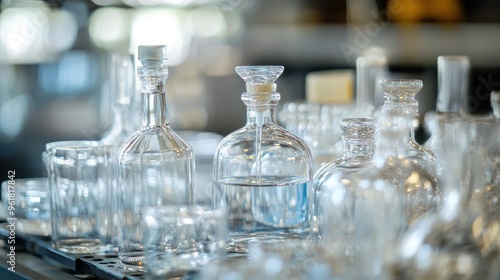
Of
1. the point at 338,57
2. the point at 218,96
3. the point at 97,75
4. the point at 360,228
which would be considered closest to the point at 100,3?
the point at 97,75

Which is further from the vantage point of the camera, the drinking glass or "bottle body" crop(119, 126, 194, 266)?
"bottle body" crop(119, 126, 194, 266)

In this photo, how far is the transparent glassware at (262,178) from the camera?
3.50 feet

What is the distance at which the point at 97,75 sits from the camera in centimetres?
440

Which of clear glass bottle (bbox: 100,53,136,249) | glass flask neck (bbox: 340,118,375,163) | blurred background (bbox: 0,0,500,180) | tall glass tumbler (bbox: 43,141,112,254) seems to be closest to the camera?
glass flask neck (bbox: 340,118,375,163)

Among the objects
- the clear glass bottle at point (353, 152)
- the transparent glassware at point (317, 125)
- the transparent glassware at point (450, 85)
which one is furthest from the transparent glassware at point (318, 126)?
the clear glass bottle at point (353, 152)

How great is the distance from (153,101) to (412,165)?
289 mm

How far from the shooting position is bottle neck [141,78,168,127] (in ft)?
3.53

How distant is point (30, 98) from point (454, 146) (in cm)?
372

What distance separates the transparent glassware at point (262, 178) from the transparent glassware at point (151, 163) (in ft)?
0.14

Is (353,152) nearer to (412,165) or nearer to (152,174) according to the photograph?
(412,165)

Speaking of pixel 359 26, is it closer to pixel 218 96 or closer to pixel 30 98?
pixel 218 96

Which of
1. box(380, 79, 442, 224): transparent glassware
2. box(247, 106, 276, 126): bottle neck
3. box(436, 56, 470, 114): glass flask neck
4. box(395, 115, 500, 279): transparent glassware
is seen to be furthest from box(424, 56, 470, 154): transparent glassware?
box(395, 115, 500, 279): transparent glassware

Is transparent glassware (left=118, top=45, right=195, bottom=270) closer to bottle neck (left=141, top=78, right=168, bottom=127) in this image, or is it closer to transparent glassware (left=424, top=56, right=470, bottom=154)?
bottle neck (left=141, top=78, right=168, bottom=127)

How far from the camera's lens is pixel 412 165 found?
1.04 m
